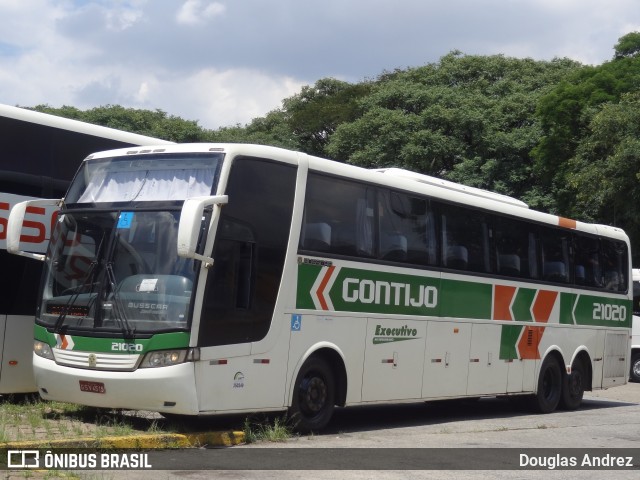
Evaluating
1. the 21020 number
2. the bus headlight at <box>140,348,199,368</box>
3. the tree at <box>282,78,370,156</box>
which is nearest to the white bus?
the bus headlight at <box>140,348,199,368</box>

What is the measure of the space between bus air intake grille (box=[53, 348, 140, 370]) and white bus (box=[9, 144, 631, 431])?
0.02 m

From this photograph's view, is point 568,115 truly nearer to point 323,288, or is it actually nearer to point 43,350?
point 323,288

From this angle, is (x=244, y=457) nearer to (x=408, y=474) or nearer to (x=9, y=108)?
(x=408, y=474)

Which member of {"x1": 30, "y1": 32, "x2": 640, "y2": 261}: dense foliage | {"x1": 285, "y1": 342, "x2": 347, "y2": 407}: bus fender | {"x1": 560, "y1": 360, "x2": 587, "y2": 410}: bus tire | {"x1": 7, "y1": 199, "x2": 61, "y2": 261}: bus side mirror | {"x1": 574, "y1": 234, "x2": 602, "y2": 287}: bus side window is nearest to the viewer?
{"x1": 7, "y1": 199, "x2": 61, "y2": 261}: bus side mirror

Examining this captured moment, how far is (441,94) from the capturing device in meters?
46.6

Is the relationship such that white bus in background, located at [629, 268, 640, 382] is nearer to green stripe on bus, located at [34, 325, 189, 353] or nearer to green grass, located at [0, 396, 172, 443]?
green grass, located at [0, 396, 172, 443]

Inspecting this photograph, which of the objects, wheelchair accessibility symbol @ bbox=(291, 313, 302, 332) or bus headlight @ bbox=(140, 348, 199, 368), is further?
wheelchair accessibility symbol @ bbox=(291, 313, 302, 332)

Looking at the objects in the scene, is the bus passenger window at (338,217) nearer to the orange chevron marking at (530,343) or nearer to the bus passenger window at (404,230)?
the bus passenger window at (404,230)

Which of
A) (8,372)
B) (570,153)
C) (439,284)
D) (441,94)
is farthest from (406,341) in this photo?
(441,94)

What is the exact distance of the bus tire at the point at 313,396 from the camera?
39.3 ft

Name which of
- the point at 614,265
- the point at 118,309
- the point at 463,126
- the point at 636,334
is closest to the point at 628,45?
the point at 463,126

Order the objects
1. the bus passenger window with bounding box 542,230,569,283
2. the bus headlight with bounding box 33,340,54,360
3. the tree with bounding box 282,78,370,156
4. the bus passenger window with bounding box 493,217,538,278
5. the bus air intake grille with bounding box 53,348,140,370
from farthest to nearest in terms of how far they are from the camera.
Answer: the tree with bounding box 282,78,370,156 < the bus passenger window with bounding box 542,230,569,283 < the bus passenger window with bounding box 493,217,538,278 < the bus headlight with bounding box 33,340,54,360 < the bus air intake grille with bounding box 53,348,140,370

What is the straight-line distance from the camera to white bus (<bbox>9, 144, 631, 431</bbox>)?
10.6m

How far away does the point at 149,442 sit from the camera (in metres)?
9.96
